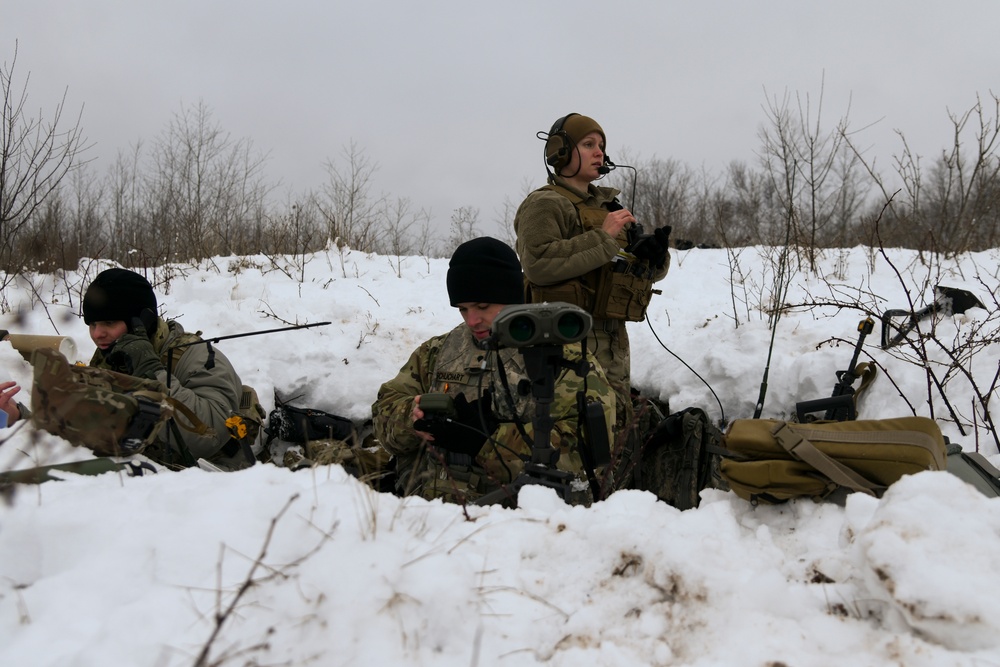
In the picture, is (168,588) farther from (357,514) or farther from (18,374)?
(18,374)

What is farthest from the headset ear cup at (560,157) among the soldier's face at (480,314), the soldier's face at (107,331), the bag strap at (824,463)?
the soldier's face at (107,331)

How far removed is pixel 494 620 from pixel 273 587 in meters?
0.42

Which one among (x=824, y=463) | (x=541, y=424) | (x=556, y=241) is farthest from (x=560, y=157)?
(x=824, y=463)

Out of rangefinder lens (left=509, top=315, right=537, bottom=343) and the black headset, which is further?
the black headset

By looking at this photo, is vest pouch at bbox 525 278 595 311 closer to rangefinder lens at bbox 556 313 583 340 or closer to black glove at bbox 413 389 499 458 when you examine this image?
black glove at bbox 413 389 499 458

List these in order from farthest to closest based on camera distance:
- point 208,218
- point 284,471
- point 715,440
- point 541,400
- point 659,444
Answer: point 208,218 < point 659,444 < point 715,440 < point 541,400 < point 284,471

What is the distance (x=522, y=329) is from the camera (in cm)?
193

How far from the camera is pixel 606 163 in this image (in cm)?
354

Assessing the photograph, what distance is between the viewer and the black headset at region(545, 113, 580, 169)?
11.1 feet

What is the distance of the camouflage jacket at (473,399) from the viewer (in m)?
2.65

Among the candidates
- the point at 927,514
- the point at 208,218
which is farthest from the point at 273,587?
the point at 208,218

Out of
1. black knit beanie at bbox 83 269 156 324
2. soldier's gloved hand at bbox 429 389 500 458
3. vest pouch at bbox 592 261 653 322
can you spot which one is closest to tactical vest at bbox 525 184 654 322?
vest pouch at bbox 592 261 653 322

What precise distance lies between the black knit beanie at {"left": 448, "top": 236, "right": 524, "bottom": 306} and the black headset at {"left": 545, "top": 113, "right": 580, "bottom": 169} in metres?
0.71

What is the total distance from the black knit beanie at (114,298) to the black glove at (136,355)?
0.28ft
